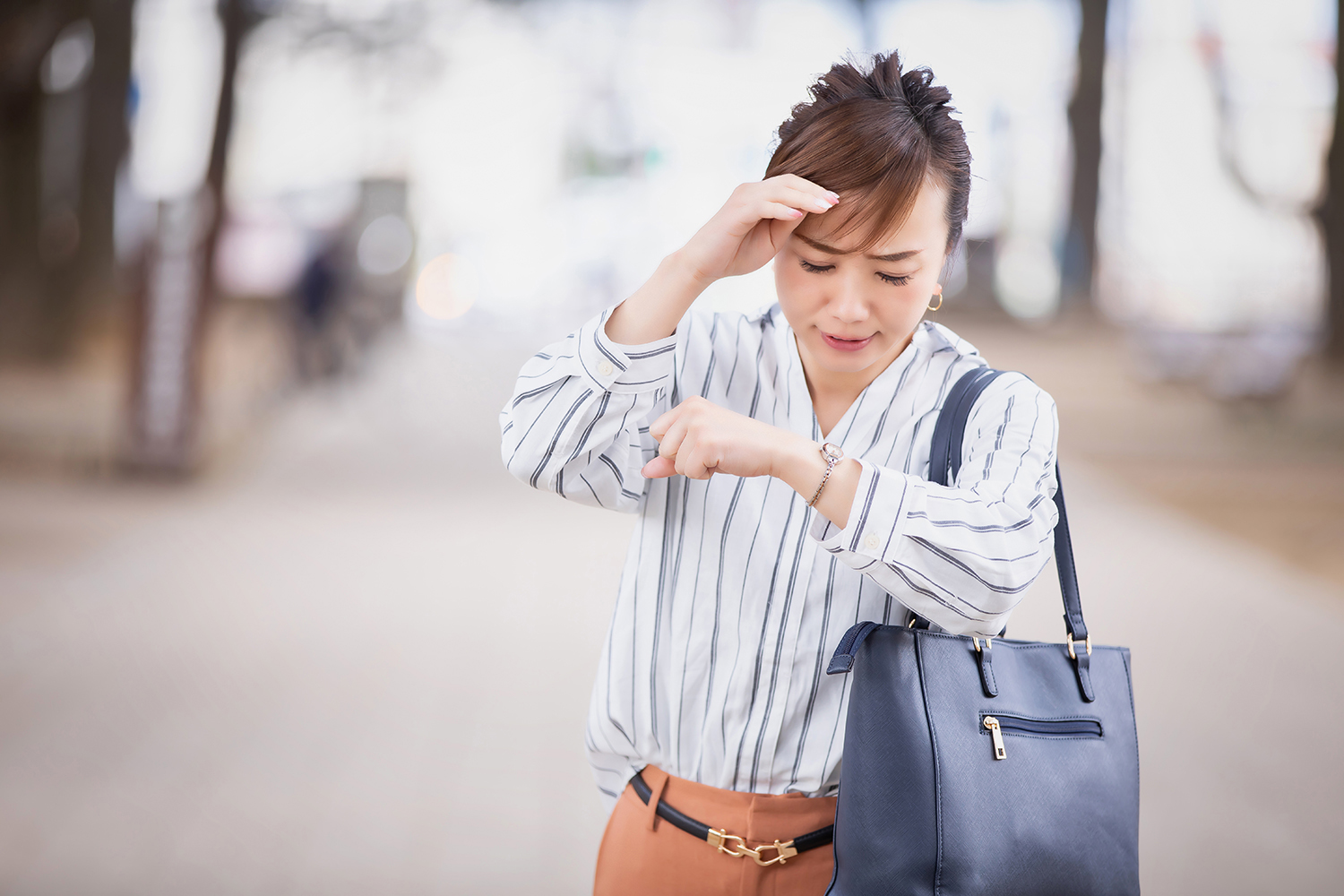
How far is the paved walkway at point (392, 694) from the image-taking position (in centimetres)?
290

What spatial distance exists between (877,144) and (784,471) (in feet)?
1.04

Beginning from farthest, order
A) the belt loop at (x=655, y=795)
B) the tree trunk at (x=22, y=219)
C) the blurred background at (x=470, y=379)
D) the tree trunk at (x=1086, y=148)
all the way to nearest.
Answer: the tree trunk at (x=1086, y=148) < the tree trunk at (x=22, y=219) < the blurred background at (x=470, y=379) < the belt loop at (x=655, y=795)

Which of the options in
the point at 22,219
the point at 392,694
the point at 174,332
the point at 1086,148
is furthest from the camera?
the point at 1086,148

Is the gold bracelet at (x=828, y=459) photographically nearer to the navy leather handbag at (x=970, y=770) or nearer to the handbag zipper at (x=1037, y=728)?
the navy leather handbag at (x=970, y=770)

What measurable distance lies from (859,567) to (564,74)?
47.4 feet

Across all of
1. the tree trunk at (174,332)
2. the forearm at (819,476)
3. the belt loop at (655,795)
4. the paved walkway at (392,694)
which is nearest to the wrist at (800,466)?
the forearm at (819,476)

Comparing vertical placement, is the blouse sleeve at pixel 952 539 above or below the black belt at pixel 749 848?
above

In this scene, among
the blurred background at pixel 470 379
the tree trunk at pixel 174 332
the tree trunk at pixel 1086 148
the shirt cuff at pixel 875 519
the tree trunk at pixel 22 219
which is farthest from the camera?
the tree trunk at pixel 1086 148

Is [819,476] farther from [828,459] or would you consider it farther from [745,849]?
[745,849]

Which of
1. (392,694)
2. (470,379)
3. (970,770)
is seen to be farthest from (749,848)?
(470,379)

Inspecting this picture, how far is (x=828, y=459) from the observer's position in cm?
99

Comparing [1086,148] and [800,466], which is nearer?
[800,466]

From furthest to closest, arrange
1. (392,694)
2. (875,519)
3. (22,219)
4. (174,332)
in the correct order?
(22,219), (174,332), (392,694), (875,519)

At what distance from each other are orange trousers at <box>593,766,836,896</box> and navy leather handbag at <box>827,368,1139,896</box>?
0.10 m
